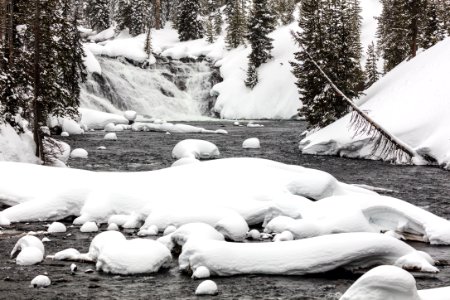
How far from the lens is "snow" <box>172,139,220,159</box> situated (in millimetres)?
24562

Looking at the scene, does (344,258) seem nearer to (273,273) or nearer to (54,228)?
(273,273)

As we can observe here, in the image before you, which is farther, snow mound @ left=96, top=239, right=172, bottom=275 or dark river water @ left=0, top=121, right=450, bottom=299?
snow mound @ left=96, top=239, right=172, bottom=275

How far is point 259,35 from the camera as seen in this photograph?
56.6m

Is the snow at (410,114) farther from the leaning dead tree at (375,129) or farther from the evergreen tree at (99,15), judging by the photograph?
the evergreen tree at (99,15)

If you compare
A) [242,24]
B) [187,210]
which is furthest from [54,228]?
[242,24]

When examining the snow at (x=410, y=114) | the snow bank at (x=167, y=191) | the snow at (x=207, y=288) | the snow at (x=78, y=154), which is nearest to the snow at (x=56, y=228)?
the snow bank at (x=167, y=191)

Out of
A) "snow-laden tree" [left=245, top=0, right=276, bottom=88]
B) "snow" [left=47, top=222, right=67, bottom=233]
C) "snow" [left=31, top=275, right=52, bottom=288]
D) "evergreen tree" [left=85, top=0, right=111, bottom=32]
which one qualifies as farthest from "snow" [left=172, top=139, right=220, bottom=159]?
"evergreen tree" [left=85, top=0, right=111, bottom=32]

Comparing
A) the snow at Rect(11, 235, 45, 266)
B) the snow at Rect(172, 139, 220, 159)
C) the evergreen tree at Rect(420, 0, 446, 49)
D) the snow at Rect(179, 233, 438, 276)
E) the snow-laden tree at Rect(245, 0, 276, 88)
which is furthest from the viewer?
the snow-laden tree at Rect(245, 0, 276, 88)

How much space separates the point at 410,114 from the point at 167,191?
1658 centimetres

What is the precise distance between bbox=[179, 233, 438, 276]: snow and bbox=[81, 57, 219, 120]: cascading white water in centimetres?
4192

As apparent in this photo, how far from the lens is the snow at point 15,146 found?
1981 centimetres

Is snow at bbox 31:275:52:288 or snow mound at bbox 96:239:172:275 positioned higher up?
snow mound at bbox 96:239:172:275

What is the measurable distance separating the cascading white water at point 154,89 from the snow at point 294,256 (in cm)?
4192

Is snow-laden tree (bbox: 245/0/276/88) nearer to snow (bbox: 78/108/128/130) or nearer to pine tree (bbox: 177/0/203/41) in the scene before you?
pine tree (bbox: 177/0/203/41)
